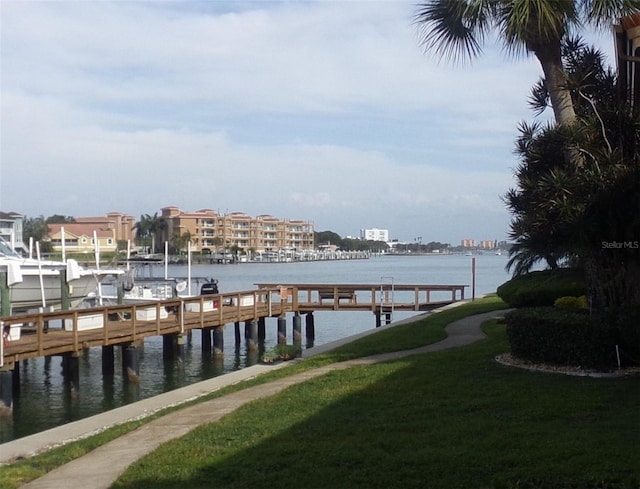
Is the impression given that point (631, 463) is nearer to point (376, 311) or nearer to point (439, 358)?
point (439, 358)

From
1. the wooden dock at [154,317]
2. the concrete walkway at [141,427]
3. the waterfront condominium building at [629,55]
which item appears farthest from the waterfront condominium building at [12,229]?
the waterfront condominium building at [629,55]

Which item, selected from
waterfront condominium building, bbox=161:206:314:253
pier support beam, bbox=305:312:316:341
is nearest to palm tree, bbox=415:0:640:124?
pier support beam, bbox=305:312:316:341

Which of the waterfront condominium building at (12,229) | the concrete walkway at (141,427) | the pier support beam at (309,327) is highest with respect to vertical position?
the waterfront condominium building at (12,229)

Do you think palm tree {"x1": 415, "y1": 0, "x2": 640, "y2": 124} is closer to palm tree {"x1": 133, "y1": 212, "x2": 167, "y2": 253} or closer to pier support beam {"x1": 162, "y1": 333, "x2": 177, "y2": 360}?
pier support beam {"x1": 162, "y1": 333, "x2": 177, "y2": 360}

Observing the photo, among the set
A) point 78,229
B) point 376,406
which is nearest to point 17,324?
point 376,406

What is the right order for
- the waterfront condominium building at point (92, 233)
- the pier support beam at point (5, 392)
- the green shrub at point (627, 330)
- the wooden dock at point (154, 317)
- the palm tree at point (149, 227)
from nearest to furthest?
the green shrub at point (627, 330) < the pier support beam at point (5, 392) < the wooden dock at point (154, 317) < the waterfront condominium building at point (92, 233) < the palm tree at point (149, 227)

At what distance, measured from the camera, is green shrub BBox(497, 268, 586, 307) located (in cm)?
2164

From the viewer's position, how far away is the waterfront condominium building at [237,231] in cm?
13238

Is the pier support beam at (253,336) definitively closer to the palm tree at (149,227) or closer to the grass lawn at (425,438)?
the grass lawn at (425,438)

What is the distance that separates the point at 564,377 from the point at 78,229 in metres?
88.0

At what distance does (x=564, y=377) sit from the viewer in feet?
37.2

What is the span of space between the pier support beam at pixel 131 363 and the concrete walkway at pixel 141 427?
6861 millimetres

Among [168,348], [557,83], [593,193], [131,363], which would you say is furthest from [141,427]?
[168,348]

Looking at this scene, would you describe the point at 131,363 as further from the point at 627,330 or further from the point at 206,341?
the point at 627,330
